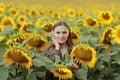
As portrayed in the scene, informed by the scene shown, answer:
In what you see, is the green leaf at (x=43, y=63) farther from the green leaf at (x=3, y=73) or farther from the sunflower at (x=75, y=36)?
the sunflower at (x=75, y=36)

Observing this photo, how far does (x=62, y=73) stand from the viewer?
3.37 metres

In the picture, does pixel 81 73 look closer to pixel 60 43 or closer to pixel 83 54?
pixel 83 54

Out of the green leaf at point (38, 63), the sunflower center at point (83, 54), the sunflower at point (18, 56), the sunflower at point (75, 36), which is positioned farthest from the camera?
the sunflower at point (75, 36)

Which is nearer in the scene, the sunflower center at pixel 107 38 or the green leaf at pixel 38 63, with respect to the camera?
the green leaf at pixel 38 63

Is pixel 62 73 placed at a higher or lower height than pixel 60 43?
lower

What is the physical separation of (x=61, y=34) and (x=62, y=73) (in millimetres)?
591

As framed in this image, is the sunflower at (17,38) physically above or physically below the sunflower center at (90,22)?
above

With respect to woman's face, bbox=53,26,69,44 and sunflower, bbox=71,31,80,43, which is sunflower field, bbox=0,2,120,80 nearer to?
sunflower, bbox=71,31,80,43

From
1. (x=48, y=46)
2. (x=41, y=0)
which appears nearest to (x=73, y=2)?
(x=41, y=0)

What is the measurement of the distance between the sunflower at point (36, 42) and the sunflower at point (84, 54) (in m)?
0.44

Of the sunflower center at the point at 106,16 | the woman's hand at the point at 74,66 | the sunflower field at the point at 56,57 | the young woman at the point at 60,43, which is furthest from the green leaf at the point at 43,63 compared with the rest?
the sunflower center at the point at 106,16

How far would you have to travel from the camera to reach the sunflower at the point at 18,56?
307 cm

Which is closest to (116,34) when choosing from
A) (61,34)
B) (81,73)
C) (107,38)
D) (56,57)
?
(107,38)

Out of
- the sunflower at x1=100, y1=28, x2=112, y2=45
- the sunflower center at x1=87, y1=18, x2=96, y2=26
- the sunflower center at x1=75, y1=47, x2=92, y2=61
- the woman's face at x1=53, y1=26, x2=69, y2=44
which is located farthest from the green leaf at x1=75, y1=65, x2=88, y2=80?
the sunflower center at x1=87, y1=18, x2=96, y2=26
